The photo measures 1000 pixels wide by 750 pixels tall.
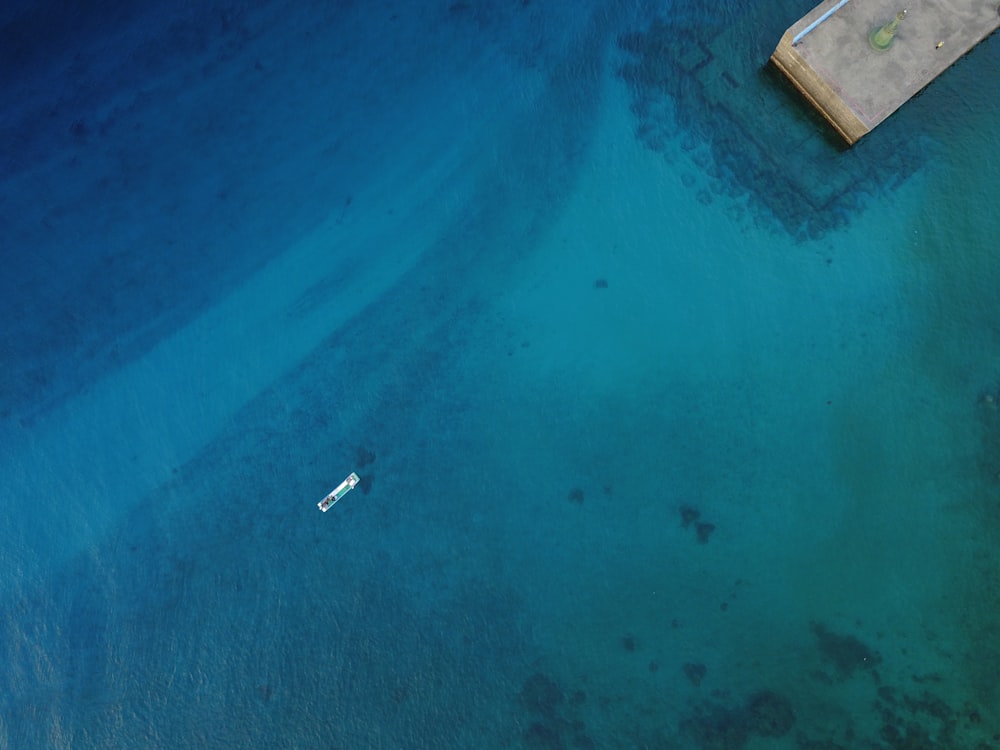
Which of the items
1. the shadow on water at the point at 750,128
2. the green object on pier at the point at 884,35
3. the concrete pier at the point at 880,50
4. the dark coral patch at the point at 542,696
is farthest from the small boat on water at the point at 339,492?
the green object on pier at the point at 884,35

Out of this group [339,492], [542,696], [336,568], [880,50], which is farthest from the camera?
[339,492]

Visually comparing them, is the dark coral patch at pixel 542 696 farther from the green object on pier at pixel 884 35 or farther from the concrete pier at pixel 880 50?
the green object on pier at pixel 884 35

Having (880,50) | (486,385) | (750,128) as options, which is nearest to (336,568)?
(486,385)

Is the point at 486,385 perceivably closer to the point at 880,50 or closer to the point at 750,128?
the point at 750,128

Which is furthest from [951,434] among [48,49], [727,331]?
[48,49]

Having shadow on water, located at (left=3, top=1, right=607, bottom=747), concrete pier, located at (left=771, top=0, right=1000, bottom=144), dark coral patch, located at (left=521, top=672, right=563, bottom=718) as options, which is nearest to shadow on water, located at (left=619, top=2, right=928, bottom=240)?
concrete pier, located at (left=771, top=0, right=1000, bottom=144)

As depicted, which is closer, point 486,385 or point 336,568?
point 336,568
